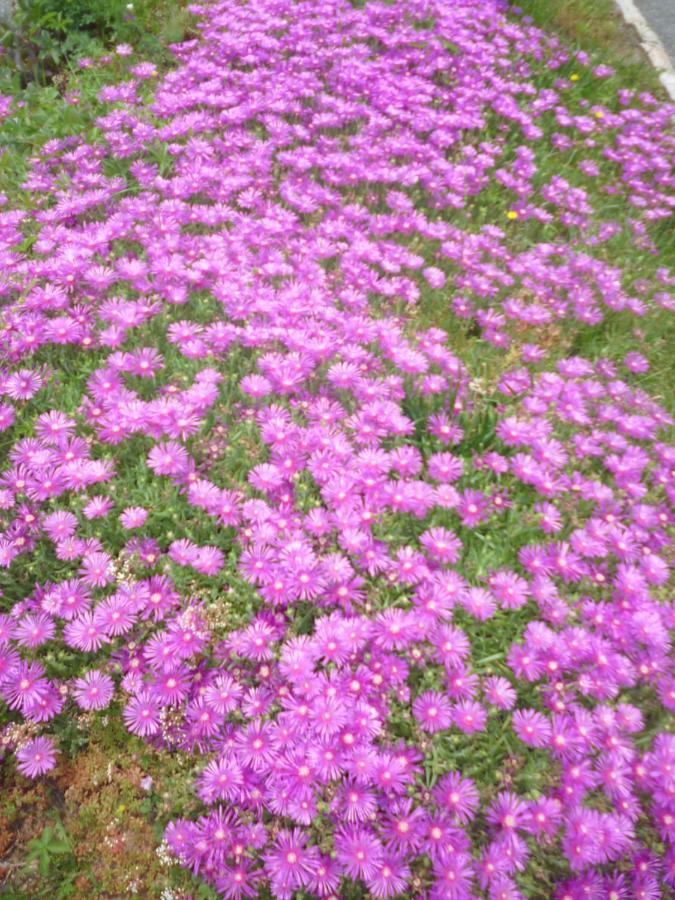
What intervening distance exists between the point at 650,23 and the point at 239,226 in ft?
29.4

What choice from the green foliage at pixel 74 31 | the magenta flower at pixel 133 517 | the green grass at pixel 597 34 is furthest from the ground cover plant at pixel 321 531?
the green grass at pixel 597 34

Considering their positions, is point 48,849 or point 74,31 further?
point 74,31

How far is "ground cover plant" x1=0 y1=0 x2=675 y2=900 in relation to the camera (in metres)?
2.10

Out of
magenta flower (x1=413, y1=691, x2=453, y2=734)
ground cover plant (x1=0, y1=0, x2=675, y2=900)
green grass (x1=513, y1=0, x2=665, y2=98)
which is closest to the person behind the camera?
ground cover plant (x1=0, y1=0, x2=675, y2=900)

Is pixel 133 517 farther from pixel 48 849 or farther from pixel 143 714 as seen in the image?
pixel 48 849

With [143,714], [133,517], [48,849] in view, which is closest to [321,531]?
[133,517]

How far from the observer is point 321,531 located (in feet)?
8.42

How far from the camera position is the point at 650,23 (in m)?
9.22

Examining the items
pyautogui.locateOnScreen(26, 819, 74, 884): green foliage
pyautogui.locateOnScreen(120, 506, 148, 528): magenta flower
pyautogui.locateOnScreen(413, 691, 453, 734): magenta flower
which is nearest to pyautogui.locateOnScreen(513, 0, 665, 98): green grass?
pyautogui.locateOnScreen(120, 506, 148, 528): magenta flower

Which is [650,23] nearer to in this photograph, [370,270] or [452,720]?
[370,270]

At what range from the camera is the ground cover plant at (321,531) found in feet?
6.89

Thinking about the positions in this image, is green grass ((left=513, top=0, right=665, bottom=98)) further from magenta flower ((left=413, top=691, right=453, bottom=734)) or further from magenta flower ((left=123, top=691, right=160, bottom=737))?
magenta flower ((left=123, top=691, right=160, bottom=737))

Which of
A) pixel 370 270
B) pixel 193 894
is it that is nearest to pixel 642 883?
pixel 193 894

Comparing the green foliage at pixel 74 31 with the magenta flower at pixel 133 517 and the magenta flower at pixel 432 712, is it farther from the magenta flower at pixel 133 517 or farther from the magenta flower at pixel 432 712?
the magenta flower at pixel 432 712
